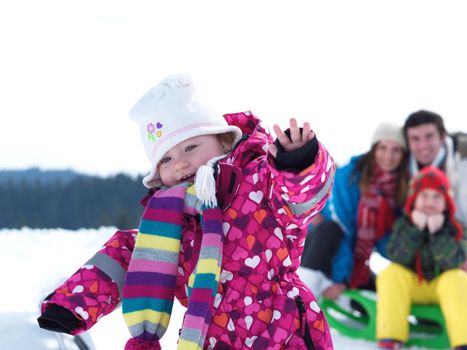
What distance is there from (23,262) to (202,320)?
6.79 ft

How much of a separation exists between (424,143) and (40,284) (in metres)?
1.78

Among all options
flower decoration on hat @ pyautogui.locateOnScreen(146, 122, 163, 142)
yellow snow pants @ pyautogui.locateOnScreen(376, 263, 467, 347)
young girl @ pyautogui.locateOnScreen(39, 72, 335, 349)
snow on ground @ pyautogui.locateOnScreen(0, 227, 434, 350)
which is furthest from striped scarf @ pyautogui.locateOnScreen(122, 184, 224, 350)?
yellow snow pants @ pyautogui.locateOnScreen(376, 263, 467, 347)

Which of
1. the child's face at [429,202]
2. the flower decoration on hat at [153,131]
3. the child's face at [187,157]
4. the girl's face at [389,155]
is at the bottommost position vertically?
the child's face at [187,157]

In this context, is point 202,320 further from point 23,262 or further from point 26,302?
point 23,262

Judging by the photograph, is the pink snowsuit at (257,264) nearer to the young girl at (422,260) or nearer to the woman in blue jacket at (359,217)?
the young girl at (422,260)

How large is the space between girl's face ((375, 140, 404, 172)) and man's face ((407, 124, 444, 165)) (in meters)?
0.06

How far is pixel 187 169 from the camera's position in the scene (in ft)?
4.47

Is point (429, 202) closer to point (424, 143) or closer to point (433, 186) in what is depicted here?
point (433, 186)

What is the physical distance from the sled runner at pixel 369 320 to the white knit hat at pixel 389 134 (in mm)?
716

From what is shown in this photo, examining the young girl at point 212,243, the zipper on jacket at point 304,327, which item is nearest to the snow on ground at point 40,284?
the young girl at point 212,243

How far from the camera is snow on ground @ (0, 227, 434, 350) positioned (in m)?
1.92

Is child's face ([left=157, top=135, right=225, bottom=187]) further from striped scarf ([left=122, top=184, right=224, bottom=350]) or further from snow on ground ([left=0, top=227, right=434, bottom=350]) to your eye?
snow on ground ([left=0, top=227, right=434, bottom=350])

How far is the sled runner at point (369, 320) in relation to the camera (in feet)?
9.26

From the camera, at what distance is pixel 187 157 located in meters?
1.36
